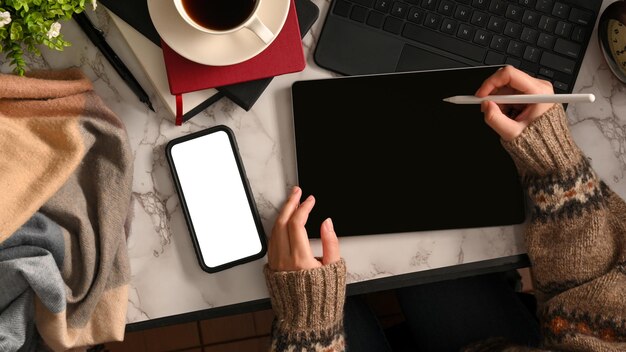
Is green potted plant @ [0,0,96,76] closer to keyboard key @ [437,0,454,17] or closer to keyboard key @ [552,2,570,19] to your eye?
keyboard key @ [437,0,454,17]

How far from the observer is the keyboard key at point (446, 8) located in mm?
760

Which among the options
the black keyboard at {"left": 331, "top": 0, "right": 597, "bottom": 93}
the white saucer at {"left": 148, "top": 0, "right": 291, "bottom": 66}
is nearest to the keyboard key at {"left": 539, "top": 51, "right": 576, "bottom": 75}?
the black keyboard at {"left": 331, "top": 0, "right": 597, "bottom": 93}

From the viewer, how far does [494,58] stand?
0.77 metres

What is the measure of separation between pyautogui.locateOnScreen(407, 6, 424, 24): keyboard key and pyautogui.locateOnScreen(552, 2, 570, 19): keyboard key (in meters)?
0.17

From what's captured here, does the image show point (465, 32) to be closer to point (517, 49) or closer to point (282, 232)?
point (517, 49)

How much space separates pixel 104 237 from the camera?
2.30 feet

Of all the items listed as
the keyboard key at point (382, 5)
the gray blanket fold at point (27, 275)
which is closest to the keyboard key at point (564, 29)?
the keyboard key at point (382, 5)

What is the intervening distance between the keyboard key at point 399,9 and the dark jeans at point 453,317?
0.44 metres

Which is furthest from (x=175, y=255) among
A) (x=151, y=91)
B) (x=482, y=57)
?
(x=482, y=57)

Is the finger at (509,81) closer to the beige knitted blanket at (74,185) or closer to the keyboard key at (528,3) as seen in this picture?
the keyboard key at (528,3)

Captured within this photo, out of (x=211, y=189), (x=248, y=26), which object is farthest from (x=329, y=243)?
(x=248, y=26)

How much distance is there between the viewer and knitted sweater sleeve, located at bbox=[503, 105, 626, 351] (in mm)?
734

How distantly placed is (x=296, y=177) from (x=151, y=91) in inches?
8.3

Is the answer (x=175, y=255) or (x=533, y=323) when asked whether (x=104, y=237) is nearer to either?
(x=175, y=255)
